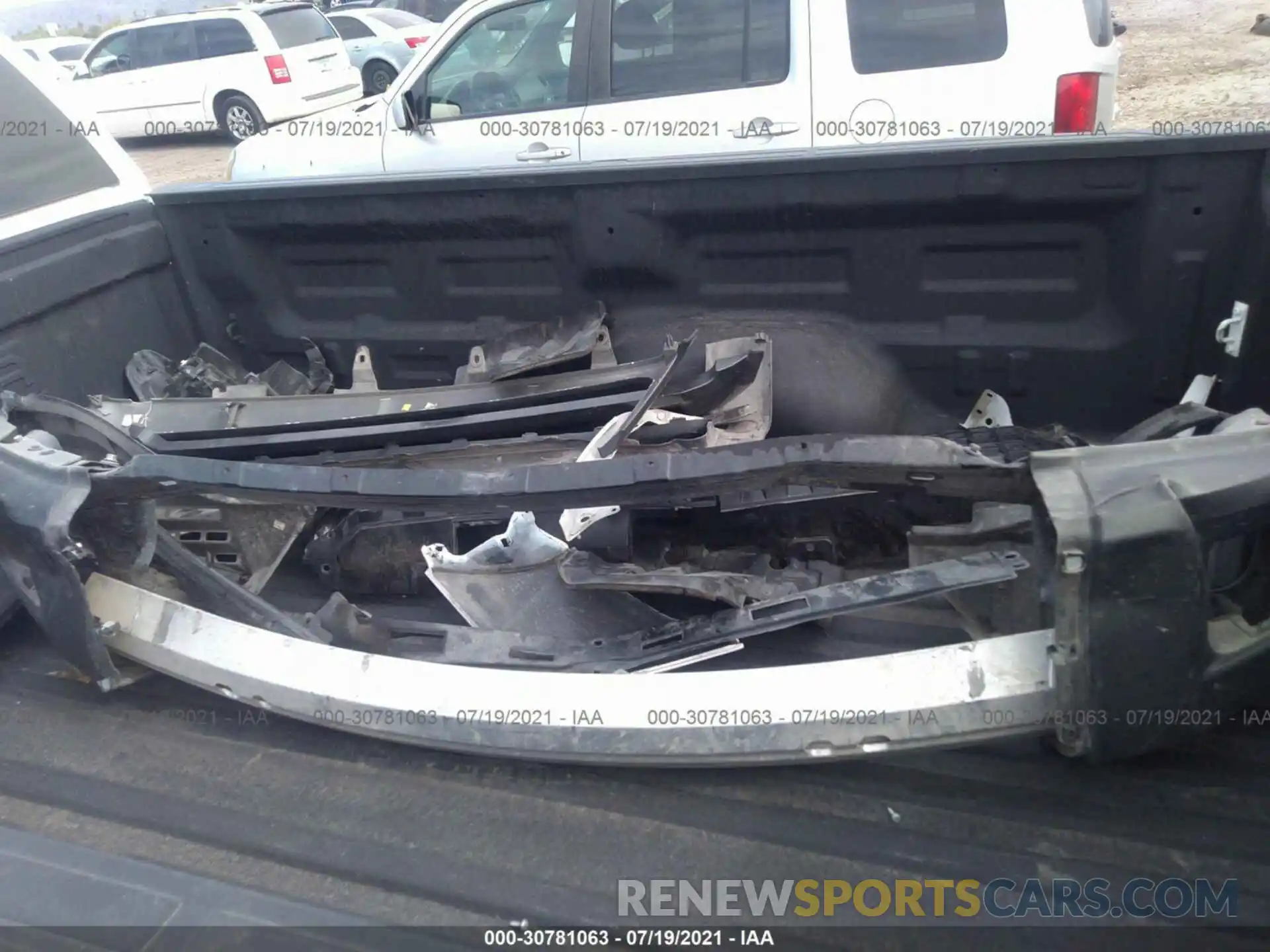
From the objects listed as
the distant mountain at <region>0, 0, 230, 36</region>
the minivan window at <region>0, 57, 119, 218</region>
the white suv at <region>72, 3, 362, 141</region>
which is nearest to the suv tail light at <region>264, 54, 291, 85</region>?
the white suv at <region>72, 3, 362, 141</region>

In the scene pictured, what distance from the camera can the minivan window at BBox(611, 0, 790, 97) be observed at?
3770 mm

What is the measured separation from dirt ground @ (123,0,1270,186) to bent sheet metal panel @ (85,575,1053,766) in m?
6.59

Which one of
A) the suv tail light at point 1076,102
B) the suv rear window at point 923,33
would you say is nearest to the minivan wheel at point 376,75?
the suv rear window at point 923,33

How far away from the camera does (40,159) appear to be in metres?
2.46

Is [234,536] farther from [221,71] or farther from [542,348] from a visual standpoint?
[221,71]

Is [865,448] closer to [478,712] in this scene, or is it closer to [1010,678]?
[1010,678]

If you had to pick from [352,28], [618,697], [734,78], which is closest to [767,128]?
[734,78]

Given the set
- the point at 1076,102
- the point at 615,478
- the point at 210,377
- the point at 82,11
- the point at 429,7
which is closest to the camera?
the point at 615,478

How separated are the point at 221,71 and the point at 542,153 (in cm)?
879

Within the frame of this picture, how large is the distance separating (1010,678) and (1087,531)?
0.26 meters

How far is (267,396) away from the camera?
2504 mm

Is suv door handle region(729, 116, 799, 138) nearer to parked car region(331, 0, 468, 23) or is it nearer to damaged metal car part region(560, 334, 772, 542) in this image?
damaged metal car part region(560, 334, 772, 542)

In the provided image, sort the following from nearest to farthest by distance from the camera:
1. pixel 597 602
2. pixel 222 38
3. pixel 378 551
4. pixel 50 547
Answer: pixel 50 547, pixel 597 602, pixel 378 551, pixel 222 38

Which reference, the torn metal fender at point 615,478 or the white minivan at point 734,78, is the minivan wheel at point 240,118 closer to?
the white minivan at point 734,78
